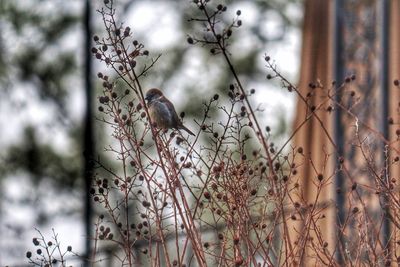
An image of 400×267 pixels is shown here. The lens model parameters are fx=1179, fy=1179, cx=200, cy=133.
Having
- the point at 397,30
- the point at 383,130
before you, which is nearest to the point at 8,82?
the point at 397,30

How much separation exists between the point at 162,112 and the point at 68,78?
13.7 metres

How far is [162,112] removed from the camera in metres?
6.55

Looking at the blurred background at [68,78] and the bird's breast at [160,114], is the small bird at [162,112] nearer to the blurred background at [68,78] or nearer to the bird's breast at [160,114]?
the bird's breast at [160,114]

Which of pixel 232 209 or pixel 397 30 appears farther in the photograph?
pixel 397 30

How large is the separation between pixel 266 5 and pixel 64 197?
204 inches

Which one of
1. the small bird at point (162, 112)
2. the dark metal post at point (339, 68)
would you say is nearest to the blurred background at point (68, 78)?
the dark metal post at point (339, 68)

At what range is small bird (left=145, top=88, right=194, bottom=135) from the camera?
5.98 metres

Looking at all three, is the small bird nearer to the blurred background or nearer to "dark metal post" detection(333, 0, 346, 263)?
"dark metal post" detection(333, 0, 346, 263)

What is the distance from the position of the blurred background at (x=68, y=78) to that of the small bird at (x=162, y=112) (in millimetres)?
11539

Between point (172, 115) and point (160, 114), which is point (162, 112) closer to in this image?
point (160, 114)

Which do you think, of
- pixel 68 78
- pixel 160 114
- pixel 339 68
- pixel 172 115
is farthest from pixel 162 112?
pixel 68 78

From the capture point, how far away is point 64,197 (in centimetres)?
1898

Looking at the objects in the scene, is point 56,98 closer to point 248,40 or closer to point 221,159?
point 248,40

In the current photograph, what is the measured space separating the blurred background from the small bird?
37.9 feet
